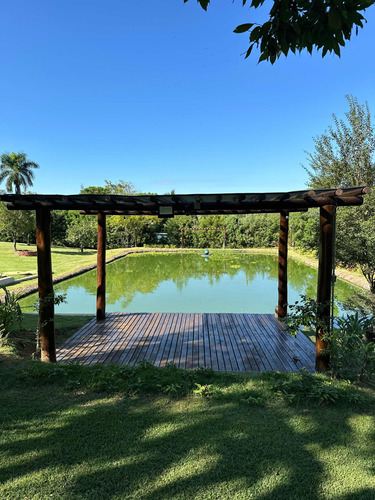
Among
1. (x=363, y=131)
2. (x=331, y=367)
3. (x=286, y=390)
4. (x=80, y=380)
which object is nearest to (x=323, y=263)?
(x=331, y=367)

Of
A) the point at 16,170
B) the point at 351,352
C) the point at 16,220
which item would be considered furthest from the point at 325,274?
the point at 16,170

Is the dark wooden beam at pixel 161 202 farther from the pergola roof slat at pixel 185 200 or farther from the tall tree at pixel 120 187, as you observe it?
the tall tree at pixel 120 187

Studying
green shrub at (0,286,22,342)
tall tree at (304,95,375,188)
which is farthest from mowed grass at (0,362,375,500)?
tall tree at (304,95,375,188)

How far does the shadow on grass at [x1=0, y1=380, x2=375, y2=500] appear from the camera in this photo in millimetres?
1723

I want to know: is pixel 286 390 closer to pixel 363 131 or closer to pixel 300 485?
pixel 300 485

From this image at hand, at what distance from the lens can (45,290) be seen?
4086mm

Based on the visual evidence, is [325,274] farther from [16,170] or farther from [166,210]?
[16,170]

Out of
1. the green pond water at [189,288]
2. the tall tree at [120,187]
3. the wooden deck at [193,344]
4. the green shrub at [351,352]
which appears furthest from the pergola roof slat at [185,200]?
the tall tree at [120,187]

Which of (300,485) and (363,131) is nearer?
(300,485)

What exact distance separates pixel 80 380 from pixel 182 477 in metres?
1.68

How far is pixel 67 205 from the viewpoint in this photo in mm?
4008

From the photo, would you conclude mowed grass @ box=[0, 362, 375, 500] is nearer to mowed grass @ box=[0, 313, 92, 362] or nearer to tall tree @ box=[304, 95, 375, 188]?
mowed grass @ box=[0, 313, 92, 362]

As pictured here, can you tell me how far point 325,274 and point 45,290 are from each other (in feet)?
12.4

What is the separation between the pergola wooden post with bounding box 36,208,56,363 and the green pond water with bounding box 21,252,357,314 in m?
2.43
